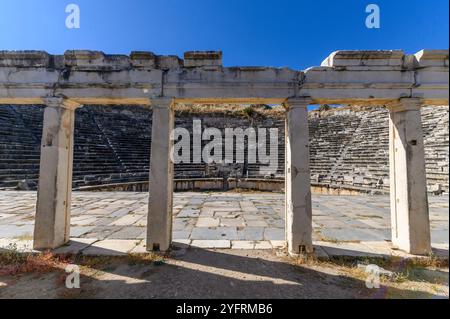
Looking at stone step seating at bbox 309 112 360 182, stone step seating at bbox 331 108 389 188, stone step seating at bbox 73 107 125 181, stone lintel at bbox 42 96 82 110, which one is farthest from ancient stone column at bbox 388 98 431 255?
stone step seating at bbox 73 107 125 181

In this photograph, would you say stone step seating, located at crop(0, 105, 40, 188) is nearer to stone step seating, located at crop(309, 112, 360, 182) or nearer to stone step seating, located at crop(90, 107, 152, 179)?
stone step seating, located at crop(90, 107, 152, 179)

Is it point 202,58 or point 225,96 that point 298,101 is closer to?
point 225,96

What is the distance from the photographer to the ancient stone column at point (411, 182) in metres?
4.00

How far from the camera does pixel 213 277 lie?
3.30 meters

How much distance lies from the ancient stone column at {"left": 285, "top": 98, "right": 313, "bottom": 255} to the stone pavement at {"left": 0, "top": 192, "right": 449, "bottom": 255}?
1.79 ft

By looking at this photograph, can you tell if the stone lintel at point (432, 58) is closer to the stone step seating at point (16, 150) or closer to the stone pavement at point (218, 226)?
the stone pavement at point (218, 226)

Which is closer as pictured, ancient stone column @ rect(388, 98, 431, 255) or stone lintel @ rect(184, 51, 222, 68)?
ancient stone column @ rect(388, 98, 431, 255)

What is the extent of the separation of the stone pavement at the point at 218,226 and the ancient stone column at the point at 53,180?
17.2 inches

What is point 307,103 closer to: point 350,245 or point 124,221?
point 350,245

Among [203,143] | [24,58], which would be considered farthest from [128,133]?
[24,58]

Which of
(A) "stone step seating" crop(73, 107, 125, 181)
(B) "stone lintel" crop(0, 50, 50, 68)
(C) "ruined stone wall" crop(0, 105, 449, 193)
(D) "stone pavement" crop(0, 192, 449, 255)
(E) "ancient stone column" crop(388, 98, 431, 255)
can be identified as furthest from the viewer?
(A) "stone step seating" crop(73, 107, 125, 181)

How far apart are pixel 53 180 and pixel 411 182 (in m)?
6.80

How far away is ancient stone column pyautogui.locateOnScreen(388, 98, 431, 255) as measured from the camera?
400 centimetres

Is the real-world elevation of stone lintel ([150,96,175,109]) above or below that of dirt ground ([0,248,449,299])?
above
